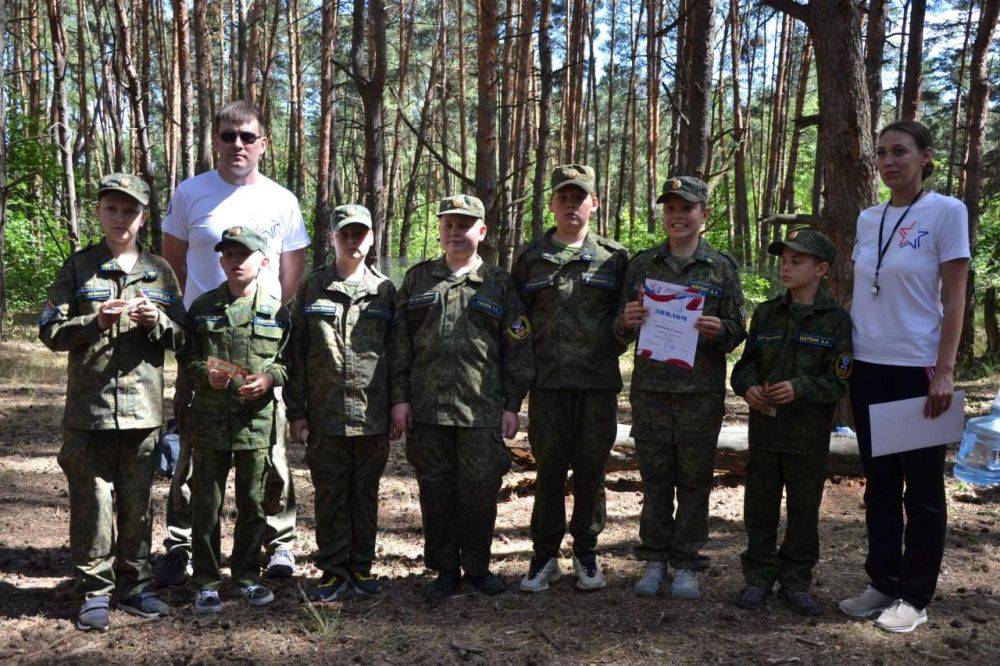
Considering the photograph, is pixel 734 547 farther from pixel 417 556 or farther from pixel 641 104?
pixel 641 104

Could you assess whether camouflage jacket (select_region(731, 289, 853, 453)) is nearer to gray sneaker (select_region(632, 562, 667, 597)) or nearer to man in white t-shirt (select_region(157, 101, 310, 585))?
gray sneaker (select_region(632, 562, 667, 597))

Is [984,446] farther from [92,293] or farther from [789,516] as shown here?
[92,293]

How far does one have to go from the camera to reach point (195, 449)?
387 centimetres

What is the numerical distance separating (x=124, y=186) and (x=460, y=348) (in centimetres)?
179

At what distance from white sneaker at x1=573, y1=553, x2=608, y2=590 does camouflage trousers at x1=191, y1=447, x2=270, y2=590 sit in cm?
174

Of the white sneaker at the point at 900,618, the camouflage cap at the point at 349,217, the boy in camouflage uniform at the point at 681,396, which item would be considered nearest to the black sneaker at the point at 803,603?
the white sneaker at the point at 900,618

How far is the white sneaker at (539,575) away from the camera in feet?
14.0

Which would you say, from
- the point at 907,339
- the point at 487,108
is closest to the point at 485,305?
the point at 907,339

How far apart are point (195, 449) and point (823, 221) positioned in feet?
16.7

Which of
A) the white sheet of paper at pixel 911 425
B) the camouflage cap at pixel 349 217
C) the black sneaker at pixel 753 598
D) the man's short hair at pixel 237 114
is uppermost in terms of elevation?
the man's short hair at pixel 237 114

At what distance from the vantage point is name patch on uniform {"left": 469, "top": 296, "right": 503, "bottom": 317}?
404 centimetres

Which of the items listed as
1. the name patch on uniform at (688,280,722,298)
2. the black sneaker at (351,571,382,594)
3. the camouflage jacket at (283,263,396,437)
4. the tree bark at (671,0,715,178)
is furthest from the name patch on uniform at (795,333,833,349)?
the tree bark at (671,0,715,178)

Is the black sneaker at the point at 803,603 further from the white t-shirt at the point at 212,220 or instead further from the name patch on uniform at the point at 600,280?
the white t-shirt at the point at 212,220

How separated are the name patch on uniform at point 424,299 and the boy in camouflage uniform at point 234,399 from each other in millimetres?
666
